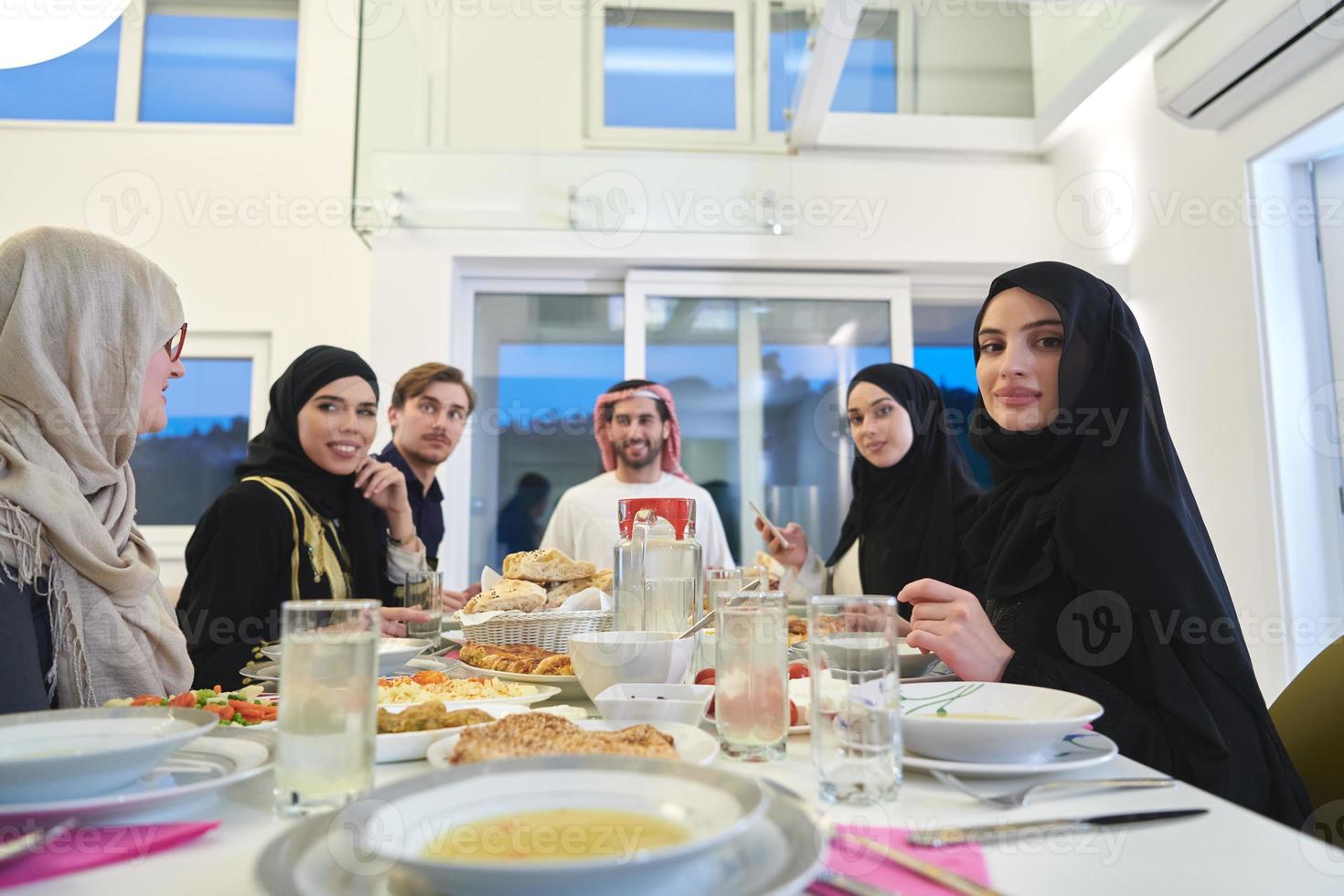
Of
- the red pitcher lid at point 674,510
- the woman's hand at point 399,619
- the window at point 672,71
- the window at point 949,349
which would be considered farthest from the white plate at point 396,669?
the window at point 949,349

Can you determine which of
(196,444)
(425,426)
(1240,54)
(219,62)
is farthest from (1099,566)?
(219,62)

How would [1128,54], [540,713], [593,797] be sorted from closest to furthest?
[593,797] < [540,713] < [1128,54]

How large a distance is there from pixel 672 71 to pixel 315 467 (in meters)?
2.62

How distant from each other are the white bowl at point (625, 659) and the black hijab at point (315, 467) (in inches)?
58.0

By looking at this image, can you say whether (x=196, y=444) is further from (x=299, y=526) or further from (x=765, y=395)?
(x=765, y=395)

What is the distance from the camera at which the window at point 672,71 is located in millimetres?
3900

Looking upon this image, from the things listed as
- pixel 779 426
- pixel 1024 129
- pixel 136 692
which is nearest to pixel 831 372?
pixel 779 426

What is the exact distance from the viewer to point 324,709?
0.63 metres

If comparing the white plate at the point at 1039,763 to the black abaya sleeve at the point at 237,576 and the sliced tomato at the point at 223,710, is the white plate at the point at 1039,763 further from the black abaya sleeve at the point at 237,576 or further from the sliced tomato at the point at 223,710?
the black abaya sleeve at the point at 237,576

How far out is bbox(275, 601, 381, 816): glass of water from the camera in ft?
2.05

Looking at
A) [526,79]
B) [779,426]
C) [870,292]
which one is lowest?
[779,426]

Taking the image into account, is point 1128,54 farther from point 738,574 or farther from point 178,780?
point 178,780

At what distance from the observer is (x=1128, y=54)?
3.12m

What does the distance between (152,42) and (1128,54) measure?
4371 millimetres
